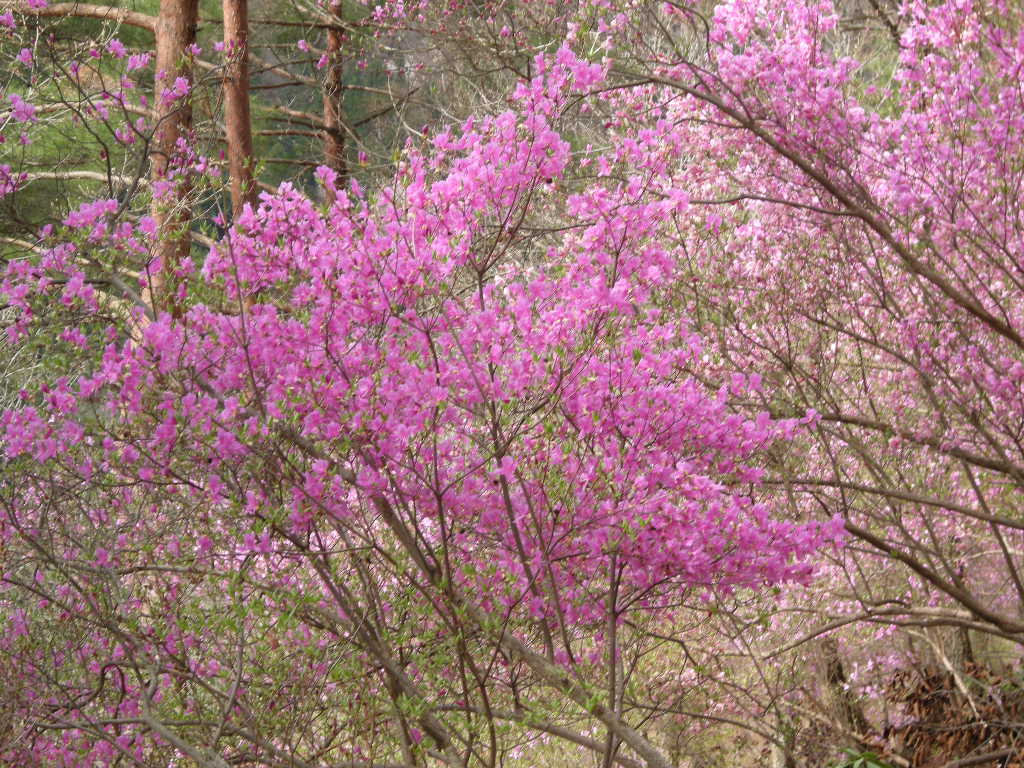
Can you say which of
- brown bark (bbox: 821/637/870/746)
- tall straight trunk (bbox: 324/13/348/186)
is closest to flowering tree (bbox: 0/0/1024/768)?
brown bark (bbox: 821/637/870/746)

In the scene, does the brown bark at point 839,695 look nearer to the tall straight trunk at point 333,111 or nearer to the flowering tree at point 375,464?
the flowering tree at point 375,464

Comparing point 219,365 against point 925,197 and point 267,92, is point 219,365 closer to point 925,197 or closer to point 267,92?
point 925,197

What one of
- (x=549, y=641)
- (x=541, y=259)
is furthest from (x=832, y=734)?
(x=541, y=259)

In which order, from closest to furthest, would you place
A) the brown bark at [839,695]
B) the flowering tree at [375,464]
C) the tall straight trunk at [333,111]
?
the flowering tree at [375,464] → the brown bark at [839,695] → the tall straight trunk at [333,111]

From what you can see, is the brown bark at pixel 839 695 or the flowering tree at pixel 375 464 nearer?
the flowering tree at pixel 375 464

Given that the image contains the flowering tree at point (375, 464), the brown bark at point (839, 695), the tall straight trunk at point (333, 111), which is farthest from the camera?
the tall straight trunk at point (333, 111)

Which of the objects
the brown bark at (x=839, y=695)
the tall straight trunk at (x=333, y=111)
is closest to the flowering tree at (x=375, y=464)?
the brown bark at (x=839, y=695)

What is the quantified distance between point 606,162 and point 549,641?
5.68 ft

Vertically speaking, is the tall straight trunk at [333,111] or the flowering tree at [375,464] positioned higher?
the tall straight trunk at [333,111]

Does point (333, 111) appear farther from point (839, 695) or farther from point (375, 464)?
point (375, 464)

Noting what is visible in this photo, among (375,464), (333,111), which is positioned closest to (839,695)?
(375,464)

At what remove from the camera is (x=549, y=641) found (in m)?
4.02

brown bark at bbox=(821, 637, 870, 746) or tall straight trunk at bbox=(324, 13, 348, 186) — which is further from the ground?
tall straight trunk at bbox=(324, 13, 348, 186)

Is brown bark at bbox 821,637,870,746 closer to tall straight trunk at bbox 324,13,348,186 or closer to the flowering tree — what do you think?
the flowering tree
